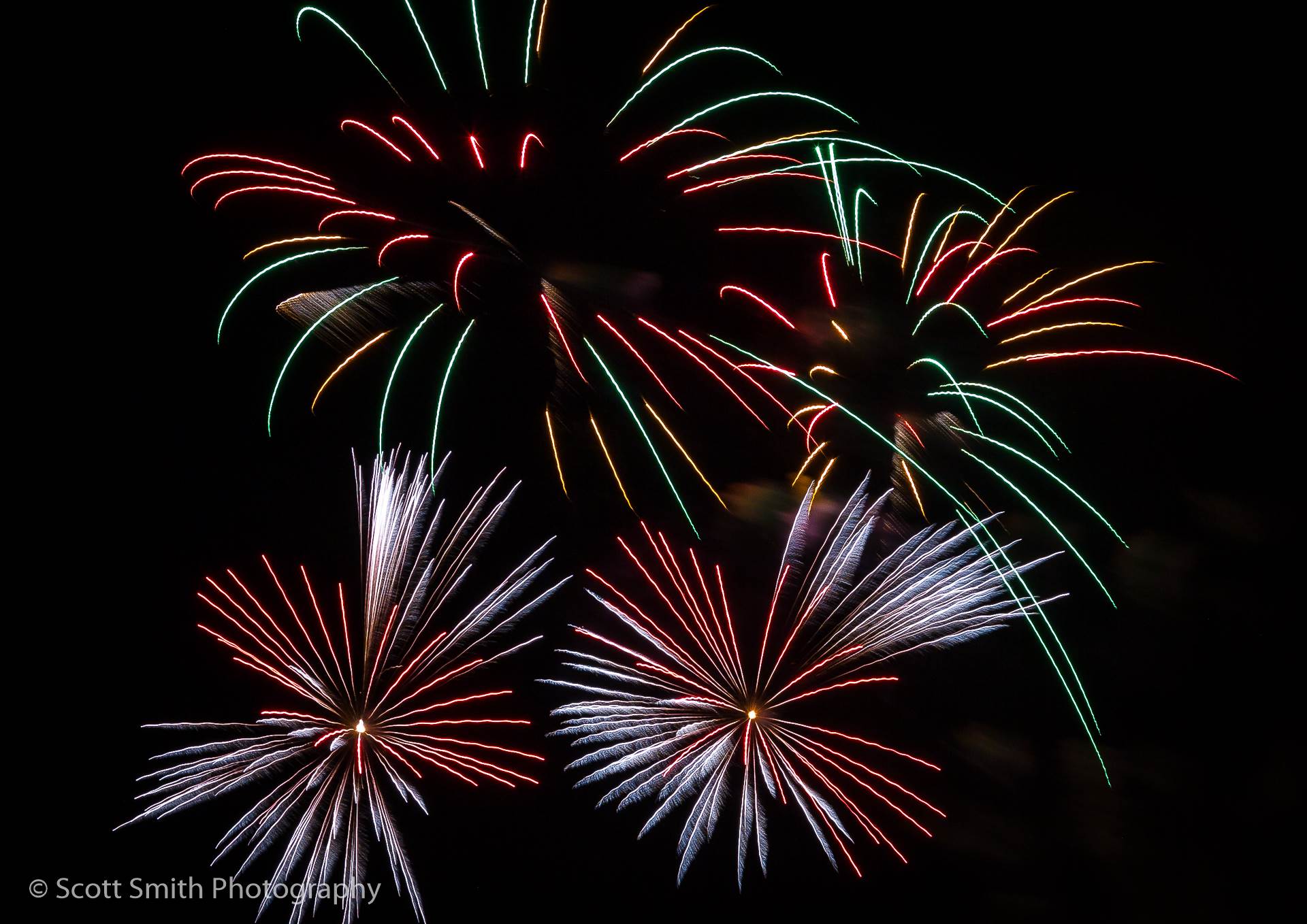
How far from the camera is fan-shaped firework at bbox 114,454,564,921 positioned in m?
6.33

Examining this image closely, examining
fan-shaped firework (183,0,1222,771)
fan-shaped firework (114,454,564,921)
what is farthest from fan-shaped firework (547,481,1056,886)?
fan-shaped firework (114,454,564,921)

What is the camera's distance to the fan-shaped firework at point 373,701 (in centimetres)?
633

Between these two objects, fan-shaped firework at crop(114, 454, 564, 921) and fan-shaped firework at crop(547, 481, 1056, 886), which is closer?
fan-shaped firework at crop(547, 481, 1056, 886)

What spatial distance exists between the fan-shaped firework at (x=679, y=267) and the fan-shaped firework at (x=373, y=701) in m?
1.18

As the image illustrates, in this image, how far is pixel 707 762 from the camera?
6.06 meters

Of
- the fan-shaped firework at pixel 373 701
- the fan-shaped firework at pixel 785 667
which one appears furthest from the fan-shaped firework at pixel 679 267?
the fan-shaped firework at pixel 373 701

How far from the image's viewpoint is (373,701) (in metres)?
6.39

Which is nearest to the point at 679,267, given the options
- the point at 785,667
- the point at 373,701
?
the point at 785,667

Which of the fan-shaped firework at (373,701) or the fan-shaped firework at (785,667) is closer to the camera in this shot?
the fan-shaped firework at (785,667)

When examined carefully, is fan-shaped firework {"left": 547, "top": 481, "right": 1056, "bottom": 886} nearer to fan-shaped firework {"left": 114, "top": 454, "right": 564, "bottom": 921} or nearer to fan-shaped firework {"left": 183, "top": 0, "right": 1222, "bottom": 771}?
fan-shaped firework {"left": 183, "top": 0, "right": 1222, "bottom": 771}

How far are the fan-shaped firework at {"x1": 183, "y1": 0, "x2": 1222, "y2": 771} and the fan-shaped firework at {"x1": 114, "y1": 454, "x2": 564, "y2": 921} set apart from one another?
46.5 inches

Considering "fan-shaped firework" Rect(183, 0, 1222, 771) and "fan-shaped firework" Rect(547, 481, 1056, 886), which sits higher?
"fan-shaped firework" Rect(183, 0, 1222, 771)

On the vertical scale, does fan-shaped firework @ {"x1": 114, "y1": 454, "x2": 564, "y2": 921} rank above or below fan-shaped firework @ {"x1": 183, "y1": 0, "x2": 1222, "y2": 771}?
below

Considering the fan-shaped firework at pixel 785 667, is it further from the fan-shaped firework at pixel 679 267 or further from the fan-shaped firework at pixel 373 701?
the fan-shaped firework at pixel 373 701
